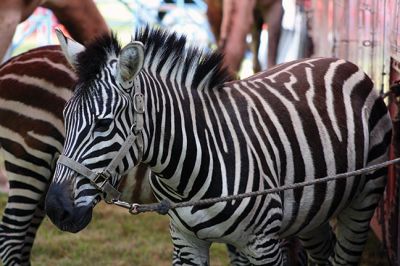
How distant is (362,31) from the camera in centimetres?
712

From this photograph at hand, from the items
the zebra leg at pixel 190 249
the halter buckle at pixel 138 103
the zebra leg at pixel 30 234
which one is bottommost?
the zebra leg at pixel 30 234

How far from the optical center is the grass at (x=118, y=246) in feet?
25.1

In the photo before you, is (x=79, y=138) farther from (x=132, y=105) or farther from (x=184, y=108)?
(x=184, y=108)

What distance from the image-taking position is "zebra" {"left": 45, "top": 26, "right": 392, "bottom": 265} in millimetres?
4125

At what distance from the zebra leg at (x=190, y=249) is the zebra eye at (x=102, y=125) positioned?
856 millimetres

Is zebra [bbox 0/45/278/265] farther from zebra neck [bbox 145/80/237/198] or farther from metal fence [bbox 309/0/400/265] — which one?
zebra neck [bbox 145/80/237/198]

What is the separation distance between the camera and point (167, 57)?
14.8 feet

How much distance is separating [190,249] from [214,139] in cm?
60

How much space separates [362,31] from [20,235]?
3.02 metres

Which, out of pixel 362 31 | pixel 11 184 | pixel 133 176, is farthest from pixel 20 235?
pixel 362 31

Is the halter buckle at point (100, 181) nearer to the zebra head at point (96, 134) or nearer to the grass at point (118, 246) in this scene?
the zebra head at point (96, 134)

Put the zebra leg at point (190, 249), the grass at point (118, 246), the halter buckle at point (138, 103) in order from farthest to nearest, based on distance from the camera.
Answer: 1. the grass at point (118, 246)
2. the zebra leg at point (190, 249)
3. the halter buckle at point (138, 103)

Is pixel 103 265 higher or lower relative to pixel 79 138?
lower

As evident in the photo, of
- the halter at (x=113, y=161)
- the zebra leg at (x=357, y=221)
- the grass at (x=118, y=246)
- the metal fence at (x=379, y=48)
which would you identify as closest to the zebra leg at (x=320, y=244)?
the zebra leg at (x=357, y=221)
